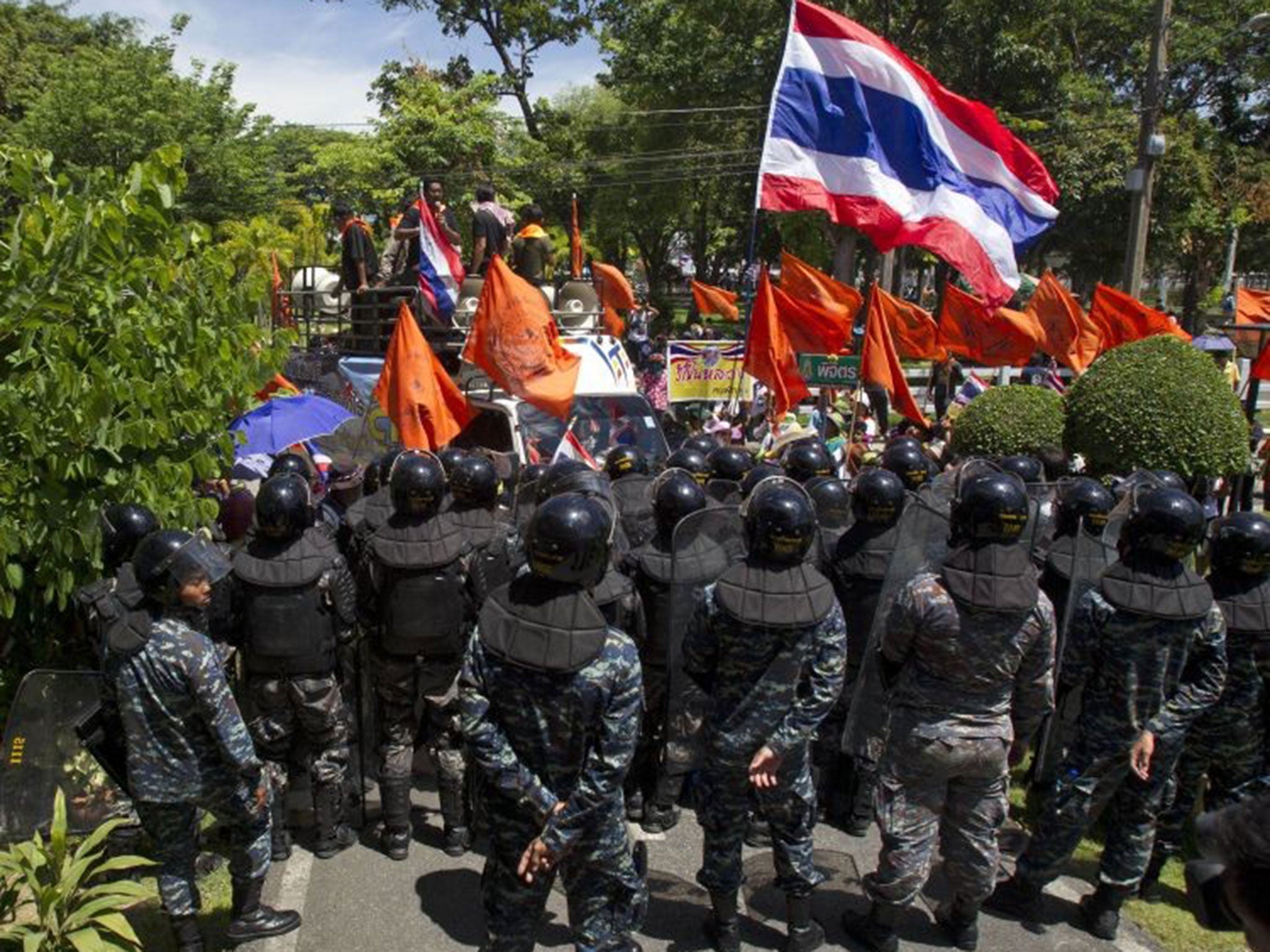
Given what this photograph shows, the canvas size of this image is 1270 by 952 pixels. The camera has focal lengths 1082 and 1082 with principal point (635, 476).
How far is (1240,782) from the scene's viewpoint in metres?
5.12

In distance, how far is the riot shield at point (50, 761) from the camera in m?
4.77

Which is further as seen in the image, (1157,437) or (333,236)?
(333,236)

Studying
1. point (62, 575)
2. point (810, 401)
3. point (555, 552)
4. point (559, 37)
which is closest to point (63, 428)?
point (62, 575)

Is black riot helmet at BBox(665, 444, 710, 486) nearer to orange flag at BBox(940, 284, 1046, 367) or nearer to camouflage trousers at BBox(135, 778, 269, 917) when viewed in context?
camouflage trousers at BBox(135, 778, 269, 917)

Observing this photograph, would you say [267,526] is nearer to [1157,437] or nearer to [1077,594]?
[1077,594]

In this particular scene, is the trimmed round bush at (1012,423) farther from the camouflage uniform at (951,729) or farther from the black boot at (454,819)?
the black boot at (454,819)

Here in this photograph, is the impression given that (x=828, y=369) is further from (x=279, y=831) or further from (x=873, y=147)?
(x=279, y=831)

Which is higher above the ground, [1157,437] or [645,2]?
[645,2]

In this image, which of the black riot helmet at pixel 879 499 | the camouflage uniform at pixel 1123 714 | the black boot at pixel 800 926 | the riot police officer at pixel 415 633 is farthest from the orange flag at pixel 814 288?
the black boot at pixel 800 926

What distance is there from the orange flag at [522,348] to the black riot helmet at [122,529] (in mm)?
3479

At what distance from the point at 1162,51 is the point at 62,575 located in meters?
16.0

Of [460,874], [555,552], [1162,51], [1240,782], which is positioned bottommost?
[460,874]

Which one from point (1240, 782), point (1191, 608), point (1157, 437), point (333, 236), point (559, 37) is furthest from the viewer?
point (559, 37)

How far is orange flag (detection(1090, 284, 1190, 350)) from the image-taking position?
40.1 feet
